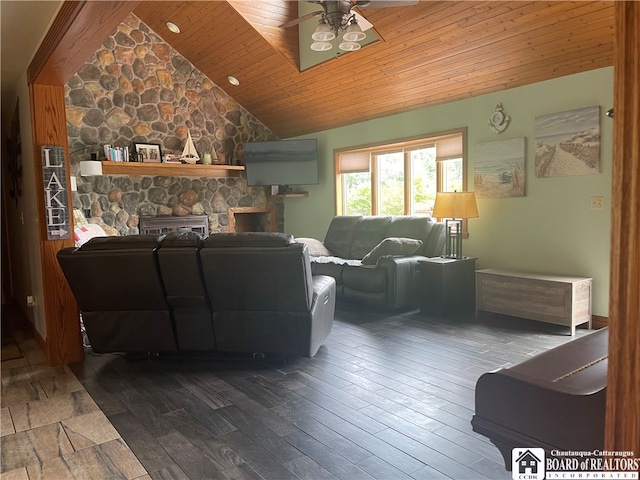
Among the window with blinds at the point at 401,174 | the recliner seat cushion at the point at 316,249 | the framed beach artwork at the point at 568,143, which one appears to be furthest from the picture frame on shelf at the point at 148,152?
the framed beach artwork at the point at 568,143

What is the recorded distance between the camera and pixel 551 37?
408cm

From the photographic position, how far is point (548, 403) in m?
1.17

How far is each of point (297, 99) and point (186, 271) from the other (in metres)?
4.33

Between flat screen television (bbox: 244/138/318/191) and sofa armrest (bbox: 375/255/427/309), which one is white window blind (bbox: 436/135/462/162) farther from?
flat screen television (bbox: 244/138/318/191)

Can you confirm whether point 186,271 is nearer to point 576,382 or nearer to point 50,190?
point 50,190

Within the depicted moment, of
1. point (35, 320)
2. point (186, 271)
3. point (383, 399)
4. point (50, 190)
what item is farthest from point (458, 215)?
point (35, 320)

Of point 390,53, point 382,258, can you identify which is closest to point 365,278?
point 382,258

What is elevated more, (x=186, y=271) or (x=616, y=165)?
(x=616, y=165)

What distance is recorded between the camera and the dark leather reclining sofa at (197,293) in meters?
3.13

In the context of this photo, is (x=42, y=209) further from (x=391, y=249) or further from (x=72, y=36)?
(x=391, y=249)

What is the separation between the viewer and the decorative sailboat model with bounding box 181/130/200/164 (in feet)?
23.4

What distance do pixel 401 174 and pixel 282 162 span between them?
2.03m

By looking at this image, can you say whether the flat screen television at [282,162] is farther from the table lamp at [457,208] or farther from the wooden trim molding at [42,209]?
the wooden trim molding at [42,209]

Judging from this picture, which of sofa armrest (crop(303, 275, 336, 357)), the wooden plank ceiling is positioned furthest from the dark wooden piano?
the wooden plank ceiling
